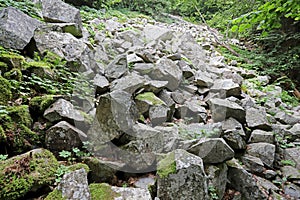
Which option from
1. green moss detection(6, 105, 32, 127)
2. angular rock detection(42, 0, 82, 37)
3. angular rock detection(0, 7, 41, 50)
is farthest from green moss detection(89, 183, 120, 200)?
angular rock detection(42, 0, 82, 37)

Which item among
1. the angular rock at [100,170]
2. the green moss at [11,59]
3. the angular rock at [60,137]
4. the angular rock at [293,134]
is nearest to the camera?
the angular rock at [100,170]

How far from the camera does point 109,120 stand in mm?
3098

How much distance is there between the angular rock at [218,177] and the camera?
121 inches

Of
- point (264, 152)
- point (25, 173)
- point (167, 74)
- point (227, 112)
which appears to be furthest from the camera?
point (167, 74)

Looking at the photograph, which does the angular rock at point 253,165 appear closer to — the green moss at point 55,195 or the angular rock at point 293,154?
the angular rock at point 293,154

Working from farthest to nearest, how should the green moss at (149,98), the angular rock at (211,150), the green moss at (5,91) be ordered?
the green moss at (149,98) < the angular rock at (211,150) < the green moss at (5,91)

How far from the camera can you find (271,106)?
611cm

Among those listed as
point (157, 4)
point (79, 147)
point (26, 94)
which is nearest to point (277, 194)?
point (79, 147)

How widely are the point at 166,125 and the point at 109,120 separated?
4.47 ft

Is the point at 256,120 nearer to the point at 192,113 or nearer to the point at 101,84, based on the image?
the point at 192,113

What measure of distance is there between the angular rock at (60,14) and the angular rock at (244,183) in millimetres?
4940

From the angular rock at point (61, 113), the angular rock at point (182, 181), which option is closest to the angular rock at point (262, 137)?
the angular rock at point (182, 181)

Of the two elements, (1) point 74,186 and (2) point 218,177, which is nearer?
(1) point 74,186

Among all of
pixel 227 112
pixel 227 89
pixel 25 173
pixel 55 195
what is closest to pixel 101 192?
pixel 55 195
